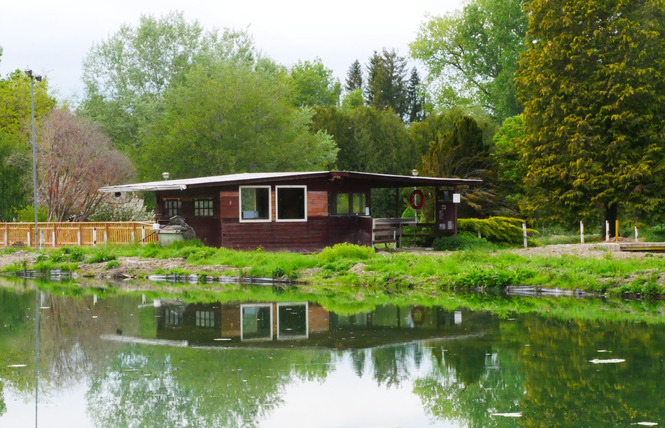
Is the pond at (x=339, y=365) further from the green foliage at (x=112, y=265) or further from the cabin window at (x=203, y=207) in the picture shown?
the cabin window at (x=203, y=207)

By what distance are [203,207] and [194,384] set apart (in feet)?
71.0

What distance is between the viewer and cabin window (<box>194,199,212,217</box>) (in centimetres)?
3094

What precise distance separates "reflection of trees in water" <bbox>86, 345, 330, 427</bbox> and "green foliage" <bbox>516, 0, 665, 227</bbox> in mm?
24513

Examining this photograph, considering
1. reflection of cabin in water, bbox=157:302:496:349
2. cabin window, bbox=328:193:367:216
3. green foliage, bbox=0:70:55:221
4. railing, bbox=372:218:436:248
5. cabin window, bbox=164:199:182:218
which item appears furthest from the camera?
green foliage, bbox=0:70:55:221

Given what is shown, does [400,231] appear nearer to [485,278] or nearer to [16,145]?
[485,278]

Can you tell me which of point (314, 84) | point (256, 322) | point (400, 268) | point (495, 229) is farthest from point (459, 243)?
point (314, 84)

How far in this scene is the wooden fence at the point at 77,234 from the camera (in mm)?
36094

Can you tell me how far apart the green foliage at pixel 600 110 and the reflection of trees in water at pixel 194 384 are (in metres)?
24.5

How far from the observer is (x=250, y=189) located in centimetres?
2936

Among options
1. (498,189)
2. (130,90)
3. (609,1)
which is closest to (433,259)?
(609,1)

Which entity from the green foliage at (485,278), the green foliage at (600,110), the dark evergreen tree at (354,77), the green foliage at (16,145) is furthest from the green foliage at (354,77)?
the green foliage at (485,278)

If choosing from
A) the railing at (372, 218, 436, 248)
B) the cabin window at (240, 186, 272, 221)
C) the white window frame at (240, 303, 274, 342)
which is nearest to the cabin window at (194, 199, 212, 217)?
the cabin window at (240, 186, 272, 221)

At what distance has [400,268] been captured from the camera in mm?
22125

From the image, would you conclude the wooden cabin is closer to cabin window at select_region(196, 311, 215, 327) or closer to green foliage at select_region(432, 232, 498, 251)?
green foliage at select_region(432, 232, 498, 251)
